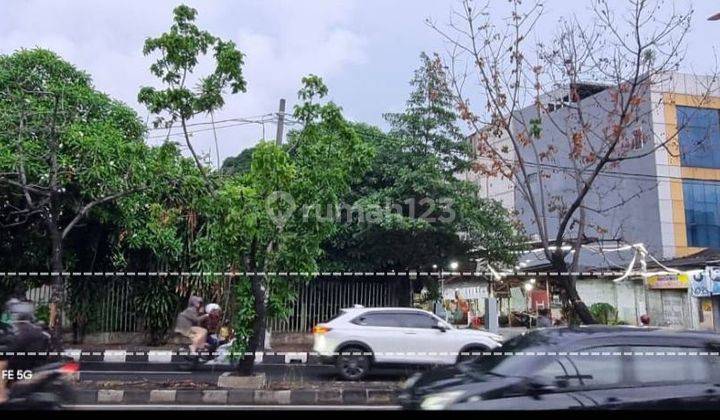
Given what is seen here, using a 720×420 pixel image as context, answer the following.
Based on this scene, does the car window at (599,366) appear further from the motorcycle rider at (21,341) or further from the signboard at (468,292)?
the signboard at (468,292)

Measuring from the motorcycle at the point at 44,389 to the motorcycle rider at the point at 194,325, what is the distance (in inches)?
174

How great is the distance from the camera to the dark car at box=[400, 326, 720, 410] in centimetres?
384

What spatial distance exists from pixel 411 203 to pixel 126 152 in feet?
16.5

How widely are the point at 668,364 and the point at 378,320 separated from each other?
16.3 ft

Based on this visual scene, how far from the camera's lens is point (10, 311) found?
5520 millimetres

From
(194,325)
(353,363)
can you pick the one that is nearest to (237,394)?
(353,363)

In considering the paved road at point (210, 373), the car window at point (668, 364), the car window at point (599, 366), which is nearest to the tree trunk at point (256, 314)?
the paved road at point (210, 373)

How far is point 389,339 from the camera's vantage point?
27.9 feet

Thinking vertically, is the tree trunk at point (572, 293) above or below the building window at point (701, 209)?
below

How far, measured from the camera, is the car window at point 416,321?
848 cm

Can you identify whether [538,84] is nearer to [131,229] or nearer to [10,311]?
[10,311]

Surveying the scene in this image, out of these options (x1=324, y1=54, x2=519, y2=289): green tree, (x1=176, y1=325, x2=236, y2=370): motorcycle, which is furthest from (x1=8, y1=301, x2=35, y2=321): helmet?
(x1=324, y1=54, x2=519, y2=289): green tree

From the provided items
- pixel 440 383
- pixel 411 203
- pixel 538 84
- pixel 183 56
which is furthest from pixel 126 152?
pixel 440 383
